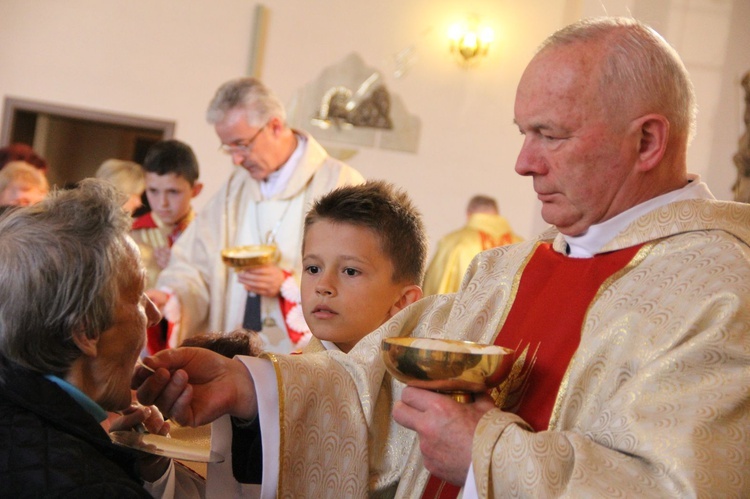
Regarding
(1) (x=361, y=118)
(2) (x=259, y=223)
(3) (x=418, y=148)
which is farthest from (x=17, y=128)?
(2) (x=259, y=223)

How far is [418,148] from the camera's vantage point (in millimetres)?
9836

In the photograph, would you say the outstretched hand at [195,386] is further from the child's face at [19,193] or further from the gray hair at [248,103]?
the child's face at [19,193]

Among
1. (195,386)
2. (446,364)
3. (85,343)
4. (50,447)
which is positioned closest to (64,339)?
(85,343)

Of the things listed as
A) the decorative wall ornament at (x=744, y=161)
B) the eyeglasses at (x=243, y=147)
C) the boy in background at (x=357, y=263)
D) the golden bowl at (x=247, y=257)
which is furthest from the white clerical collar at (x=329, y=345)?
the decorative wall ornament at (x=744, y=161)

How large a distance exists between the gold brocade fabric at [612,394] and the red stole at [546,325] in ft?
0.12

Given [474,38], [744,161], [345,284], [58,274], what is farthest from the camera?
[474,38]

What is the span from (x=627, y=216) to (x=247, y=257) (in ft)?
8.54

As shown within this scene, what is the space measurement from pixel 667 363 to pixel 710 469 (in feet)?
0.71

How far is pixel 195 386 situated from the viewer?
223 centimetres

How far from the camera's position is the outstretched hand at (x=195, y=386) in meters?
2.15

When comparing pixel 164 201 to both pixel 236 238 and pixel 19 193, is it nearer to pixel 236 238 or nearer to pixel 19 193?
pixel 236 238

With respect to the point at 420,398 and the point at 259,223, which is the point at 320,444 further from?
the point at 259,223

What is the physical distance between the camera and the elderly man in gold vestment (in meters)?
1.69

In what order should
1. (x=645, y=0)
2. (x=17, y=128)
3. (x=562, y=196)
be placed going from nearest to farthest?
(x=562, y=196) < (x=645, y=0) < (x=17, y=128)
